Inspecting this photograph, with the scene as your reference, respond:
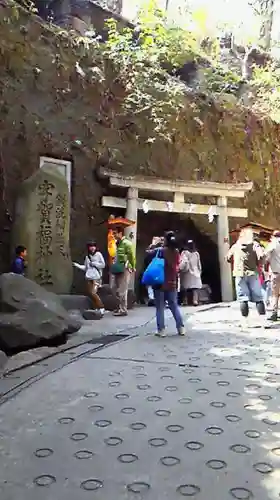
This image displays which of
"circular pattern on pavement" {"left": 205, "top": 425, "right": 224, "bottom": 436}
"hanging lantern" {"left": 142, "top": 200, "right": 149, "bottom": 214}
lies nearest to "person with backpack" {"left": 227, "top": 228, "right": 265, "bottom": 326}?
"circular pattern on pavement" {"left": 205, "top": 425, "right": 224, "bottom": 436}

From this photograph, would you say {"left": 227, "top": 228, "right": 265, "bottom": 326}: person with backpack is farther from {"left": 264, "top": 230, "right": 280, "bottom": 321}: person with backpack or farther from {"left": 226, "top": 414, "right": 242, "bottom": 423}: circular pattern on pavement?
{"left": 226, "top": 414, "right": 242, "bottom": 423}: circular pattern on pavement

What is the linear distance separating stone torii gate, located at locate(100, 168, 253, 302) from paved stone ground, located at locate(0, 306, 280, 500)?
778cm

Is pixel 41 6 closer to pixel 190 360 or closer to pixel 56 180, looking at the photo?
pixel 56 180

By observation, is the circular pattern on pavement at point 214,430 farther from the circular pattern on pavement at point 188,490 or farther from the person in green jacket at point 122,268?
the person in green jacket at point 122,268

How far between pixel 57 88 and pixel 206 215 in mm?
5996

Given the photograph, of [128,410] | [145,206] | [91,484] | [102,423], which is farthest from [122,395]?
[145,206]

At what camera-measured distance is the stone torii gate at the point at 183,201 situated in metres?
13.0

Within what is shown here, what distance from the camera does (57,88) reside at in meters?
13.6

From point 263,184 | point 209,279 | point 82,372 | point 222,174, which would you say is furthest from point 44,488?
point 263,184

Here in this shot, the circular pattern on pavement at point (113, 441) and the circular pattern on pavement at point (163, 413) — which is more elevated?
the circular pattern on pavement at point (163, 413)

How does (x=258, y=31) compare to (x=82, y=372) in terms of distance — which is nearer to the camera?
(x=82, y=372)

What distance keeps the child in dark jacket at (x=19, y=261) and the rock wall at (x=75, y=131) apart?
187cm

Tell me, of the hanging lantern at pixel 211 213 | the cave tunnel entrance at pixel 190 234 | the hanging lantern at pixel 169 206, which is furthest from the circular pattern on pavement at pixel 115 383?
the hanging lantern at pixel 211 213

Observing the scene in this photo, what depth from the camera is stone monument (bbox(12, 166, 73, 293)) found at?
10.2 metres
